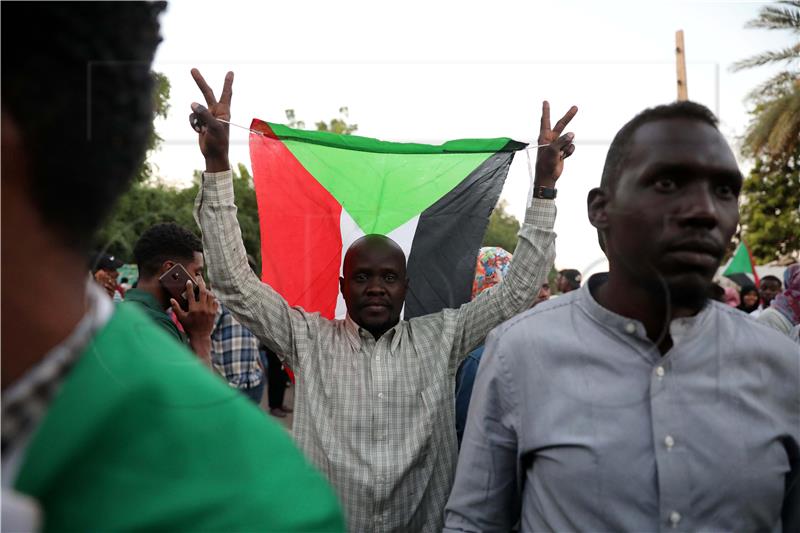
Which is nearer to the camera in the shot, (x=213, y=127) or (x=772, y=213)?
(x=213, y=127)

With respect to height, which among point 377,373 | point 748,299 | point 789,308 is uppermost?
point 377,373

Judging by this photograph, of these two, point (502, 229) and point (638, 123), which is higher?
point (638, 123)

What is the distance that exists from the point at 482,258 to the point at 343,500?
1.53 m

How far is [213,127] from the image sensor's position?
2.67 m

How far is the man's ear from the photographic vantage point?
6.06 ft

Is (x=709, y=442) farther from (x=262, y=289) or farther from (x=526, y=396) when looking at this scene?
(x=262, y=289)

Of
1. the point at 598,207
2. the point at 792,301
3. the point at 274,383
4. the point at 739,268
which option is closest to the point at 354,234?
the point at 598,207

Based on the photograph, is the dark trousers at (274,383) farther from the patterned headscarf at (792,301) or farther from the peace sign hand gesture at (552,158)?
the peace sign hand gesture at (552,158)

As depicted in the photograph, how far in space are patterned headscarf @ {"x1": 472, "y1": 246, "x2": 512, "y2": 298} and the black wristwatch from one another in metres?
0.78

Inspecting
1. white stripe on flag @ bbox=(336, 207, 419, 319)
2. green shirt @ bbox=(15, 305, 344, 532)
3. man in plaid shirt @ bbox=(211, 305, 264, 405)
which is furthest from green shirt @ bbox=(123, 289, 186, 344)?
green shirt @ bbox=(15, 305, 344, 532)

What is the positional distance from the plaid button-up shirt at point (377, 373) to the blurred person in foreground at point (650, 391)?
2.59ft

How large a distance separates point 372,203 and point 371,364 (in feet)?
3.07

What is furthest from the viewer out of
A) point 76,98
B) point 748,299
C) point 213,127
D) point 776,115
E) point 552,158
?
point 776,115

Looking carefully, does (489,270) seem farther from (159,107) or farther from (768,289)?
(768,289)
